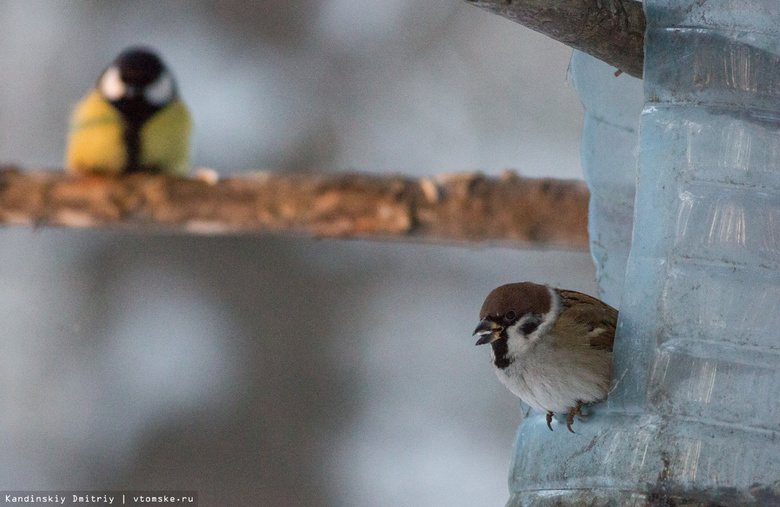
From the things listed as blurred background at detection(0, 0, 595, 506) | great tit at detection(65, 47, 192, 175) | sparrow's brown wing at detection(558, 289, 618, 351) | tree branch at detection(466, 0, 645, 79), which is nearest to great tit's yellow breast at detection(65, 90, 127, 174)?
great tit at detection(65, 47, 192, 175)

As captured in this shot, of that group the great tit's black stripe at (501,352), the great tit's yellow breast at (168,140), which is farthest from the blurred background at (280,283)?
the great tit's black stripe at (501,352)

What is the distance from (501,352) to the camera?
6.26 ft

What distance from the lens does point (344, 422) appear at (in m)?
5.38

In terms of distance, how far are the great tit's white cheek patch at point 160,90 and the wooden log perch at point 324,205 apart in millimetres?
676

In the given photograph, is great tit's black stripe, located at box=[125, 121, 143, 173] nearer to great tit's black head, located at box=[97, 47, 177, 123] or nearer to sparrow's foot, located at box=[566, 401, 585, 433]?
great tit's black head, located at box=[97, 47, 177, 123]

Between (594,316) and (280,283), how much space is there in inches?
157

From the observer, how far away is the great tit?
4.08 metres

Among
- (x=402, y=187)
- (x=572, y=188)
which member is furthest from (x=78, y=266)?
(x=572, y=188)

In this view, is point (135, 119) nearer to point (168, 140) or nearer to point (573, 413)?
point (168, 140)

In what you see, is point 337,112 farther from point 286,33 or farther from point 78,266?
point 78,266

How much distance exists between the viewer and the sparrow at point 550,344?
1.67m

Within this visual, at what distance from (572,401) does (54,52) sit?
514 centimetres

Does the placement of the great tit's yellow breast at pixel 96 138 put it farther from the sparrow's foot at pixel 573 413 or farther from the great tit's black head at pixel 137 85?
the sparrow's foot at pixel 573 413

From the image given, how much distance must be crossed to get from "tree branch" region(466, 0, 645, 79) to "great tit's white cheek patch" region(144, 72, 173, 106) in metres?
2.95
